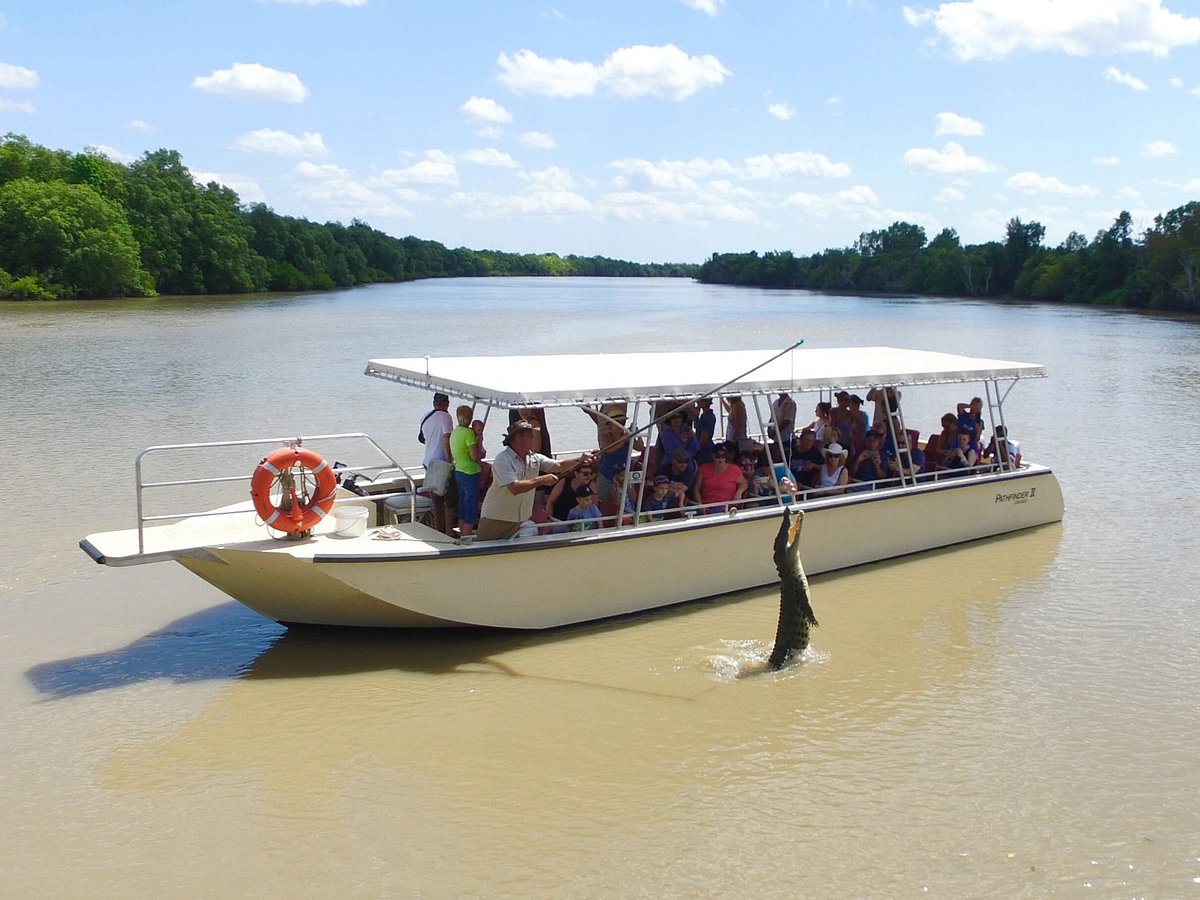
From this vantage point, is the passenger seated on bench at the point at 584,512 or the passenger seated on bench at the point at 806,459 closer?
the passenger seated on bench at the point at 584,512

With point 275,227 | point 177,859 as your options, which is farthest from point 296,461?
point 275,227

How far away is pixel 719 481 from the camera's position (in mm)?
10531

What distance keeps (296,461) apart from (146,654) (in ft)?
7.34

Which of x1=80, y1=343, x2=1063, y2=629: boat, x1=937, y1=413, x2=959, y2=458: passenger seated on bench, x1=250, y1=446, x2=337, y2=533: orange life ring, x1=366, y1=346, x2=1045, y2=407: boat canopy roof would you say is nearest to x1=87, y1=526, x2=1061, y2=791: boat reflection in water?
x1=80, y1=343, x2=1063, y2=629: boat

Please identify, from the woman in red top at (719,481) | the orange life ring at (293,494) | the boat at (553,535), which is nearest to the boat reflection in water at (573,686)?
the boat at (553,535)

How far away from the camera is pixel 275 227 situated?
320ft

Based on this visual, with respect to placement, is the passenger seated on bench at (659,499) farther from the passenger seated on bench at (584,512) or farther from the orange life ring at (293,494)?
the orange life ring at (293,494)

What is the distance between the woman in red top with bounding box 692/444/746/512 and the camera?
1052cm

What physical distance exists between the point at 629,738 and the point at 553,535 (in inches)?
80.1

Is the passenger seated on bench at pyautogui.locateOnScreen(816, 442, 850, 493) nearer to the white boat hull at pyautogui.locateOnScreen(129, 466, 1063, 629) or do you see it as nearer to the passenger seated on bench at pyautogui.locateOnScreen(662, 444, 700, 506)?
the white boat hull at pyautogui.locateOnScreen(129, 466, 1063, 629)

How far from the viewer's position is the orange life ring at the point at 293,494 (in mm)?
8641

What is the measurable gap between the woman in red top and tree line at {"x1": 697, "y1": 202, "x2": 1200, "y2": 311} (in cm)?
7008

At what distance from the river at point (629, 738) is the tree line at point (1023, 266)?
220ft

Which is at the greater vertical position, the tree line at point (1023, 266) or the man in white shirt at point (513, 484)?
the tree line at point (1023, 266)
